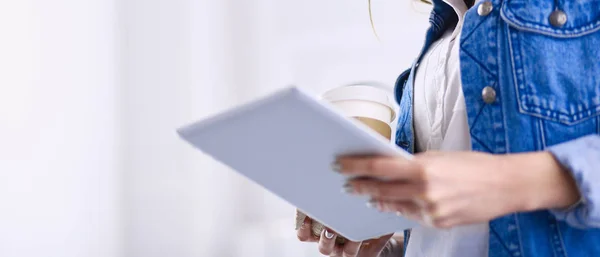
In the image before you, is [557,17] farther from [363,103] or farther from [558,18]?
[363,103]

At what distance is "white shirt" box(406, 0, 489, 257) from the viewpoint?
1.70 feet

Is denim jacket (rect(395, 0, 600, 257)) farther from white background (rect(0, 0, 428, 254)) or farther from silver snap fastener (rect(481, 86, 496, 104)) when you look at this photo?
white background (rect(0, 0, 428, 254))

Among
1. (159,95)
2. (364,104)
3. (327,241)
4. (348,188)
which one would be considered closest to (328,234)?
(327,241)

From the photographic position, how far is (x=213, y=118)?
1.17 ft

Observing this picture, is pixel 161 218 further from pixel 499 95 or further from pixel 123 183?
pixel 499 95

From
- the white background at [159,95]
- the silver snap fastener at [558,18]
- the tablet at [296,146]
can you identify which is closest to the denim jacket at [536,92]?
the silver snap fastener at [558,18]

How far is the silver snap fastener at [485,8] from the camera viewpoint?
1.65 feet

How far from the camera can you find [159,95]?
1.36m

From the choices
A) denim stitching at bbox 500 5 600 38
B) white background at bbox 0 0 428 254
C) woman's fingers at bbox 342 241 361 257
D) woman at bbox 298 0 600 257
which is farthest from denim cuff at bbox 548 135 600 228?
white background at bbox 0 0 428 254

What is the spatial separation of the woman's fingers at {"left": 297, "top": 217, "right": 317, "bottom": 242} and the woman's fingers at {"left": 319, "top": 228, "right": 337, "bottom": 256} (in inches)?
0.9

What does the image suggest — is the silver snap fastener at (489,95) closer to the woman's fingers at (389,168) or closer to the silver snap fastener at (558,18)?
the silver snap fastener at (558,18)

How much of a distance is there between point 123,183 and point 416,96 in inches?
35.4

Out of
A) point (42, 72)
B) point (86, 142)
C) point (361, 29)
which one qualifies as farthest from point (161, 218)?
point (361, 29)

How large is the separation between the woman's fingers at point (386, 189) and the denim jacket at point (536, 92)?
0.14 metres
